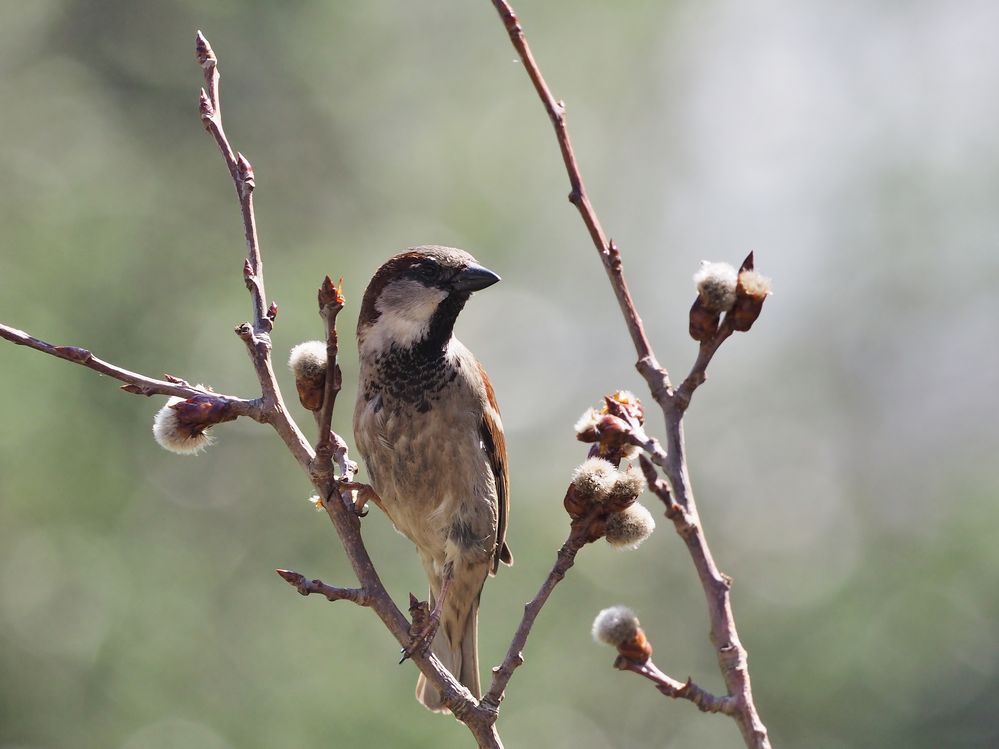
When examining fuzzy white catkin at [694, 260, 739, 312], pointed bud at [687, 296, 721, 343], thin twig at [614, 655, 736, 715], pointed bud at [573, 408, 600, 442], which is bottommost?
thin twig at [614, 655, 736, 715]

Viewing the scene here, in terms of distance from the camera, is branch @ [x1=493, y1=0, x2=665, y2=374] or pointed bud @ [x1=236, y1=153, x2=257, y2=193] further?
pointed bud @ [x1=236, y1=153, x2=257, y2=193]

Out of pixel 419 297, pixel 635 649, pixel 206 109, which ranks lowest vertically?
pixel 635 649

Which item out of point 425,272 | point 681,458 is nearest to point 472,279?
point 425,272

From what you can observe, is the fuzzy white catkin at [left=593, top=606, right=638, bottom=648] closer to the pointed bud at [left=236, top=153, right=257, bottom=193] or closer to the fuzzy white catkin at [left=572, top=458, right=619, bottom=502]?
the fuzzy white catkin at [left=572, top=458, right=619, bottom=502]

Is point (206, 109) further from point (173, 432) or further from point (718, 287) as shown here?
point (718, 287)

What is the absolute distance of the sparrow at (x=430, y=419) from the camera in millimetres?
3623

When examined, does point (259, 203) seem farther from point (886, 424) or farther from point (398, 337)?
point (398, 337)

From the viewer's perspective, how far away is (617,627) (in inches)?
80.4

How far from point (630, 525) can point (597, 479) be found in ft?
0.44

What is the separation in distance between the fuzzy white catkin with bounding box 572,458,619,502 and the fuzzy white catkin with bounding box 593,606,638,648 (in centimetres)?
22

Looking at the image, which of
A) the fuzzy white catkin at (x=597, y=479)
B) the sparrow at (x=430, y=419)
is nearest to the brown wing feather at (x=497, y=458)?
the sparrow at (x=430, y=419)

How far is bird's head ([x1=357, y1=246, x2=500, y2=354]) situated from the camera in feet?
12.0

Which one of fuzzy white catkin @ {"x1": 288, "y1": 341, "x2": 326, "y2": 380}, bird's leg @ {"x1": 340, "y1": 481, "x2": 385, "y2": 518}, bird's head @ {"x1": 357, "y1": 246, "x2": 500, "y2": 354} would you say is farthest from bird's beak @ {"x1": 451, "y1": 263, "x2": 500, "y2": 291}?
fuzzy white catkin @ {"x1": 288, "y1": 341, "x2": 326, "y2": 380}

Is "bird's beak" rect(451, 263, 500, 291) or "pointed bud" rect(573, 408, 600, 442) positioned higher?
"bird's beak" rect(451, 263, 500, 291)
